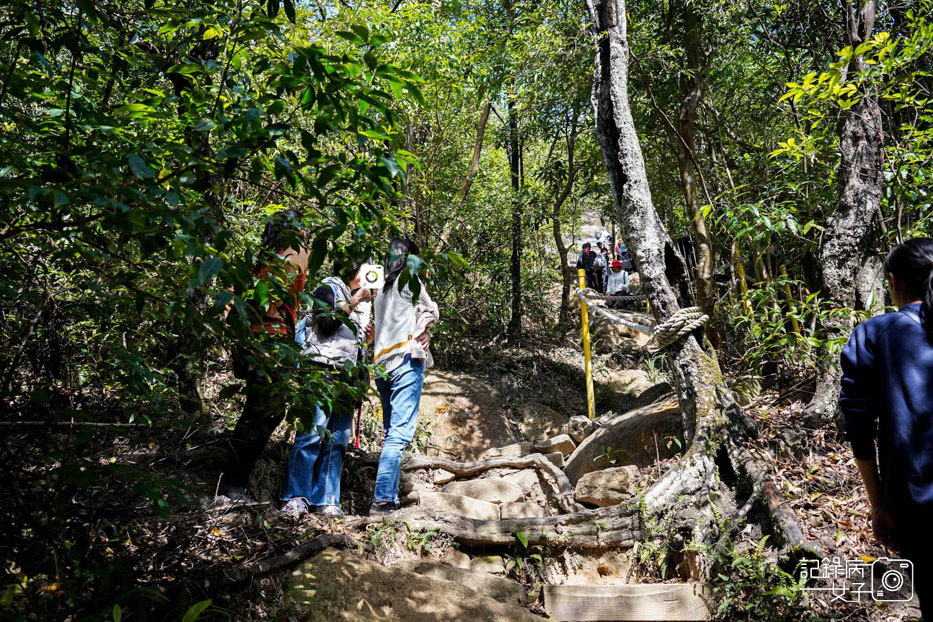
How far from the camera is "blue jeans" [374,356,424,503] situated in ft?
13.4

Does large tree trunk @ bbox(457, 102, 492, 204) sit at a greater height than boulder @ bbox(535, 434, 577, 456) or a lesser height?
greater

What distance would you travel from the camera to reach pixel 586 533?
12.3ft

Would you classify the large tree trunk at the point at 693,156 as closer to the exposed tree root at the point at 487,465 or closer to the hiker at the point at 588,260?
the exposed tree root at the point at 487,465

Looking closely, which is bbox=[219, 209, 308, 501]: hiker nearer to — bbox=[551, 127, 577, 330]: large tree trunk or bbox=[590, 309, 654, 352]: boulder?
bbox=[551, 127, 577, 330]: large tree trunk

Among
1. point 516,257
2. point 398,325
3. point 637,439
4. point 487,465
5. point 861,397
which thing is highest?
point 516,257

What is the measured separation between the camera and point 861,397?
2.16 meters

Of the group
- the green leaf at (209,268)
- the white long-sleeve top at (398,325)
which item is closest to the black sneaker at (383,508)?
the white long-sleeve top at (398,325)

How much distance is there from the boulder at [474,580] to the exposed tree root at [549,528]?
12.0 inches

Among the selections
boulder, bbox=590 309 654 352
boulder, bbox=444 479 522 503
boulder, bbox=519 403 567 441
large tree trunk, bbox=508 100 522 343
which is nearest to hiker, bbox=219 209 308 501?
boulder, bbox=444 479 522 503

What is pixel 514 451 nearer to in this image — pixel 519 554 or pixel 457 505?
pixel 457 505

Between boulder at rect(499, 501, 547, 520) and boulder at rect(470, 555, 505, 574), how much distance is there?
0.92 metres

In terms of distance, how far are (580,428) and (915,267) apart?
17.1 ft

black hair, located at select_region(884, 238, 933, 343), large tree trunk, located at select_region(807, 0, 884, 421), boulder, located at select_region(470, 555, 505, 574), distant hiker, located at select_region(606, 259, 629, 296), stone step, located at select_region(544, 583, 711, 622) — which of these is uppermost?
distant hiker, located at select_region(606, 259, 629, 296)

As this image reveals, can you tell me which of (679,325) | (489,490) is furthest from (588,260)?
(679,325)
